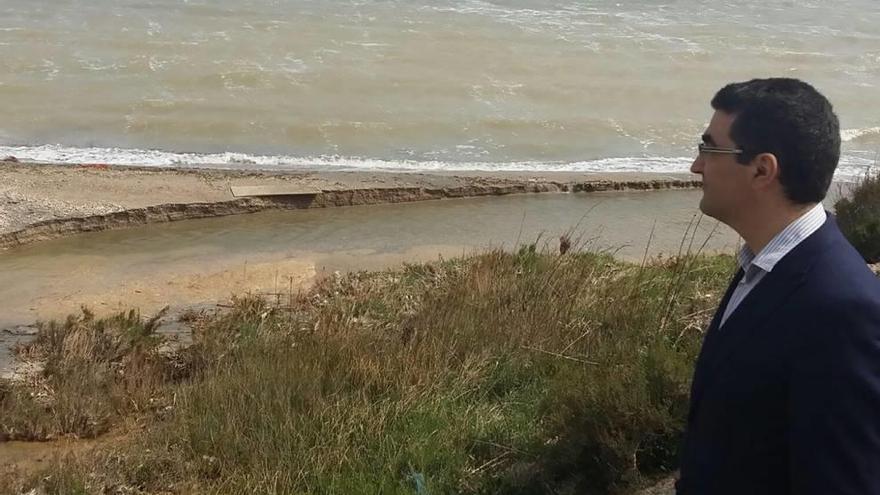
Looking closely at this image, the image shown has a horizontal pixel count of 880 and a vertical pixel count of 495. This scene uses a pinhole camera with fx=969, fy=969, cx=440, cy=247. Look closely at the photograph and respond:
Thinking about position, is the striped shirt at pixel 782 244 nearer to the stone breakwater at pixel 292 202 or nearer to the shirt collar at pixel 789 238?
the shirt collar at pixel 789 238

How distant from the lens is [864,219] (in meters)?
9.13

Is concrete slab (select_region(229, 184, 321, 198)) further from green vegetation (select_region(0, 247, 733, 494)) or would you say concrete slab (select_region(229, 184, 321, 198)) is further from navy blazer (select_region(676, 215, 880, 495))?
navy blazer (select_region(676, 215, 880, 495))

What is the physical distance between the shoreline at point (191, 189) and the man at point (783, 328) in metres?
10.3

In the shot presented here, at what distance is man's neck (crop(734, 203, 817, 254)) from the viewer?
93.0 inches

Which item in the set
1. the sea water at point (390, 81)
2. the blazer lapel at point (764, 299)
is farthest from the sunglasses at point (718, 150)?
the sea water at point (390, 81)

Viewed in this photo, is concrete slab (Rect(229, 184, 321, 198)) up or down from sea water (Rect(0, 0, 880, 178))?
down

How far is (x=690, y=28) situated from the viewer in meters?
29.2

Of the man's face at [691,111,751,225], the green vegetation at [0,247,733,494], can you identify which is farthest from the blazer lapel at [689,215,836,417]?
the green vegetation at [0,247,733,494]

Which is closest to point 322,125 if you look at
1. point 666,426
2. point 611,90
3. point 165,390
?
point 611,90

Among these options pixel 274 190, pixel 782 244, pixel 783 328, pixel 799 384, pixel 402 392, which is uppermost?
pixel 782 244

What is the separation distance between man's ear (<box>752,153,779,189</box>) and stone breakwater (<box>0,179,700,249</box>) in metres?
10.4

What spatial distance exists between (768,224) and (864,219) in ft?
24.5

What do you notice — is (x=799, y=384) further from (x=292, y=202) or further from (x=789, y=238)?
(x=292, y=202)

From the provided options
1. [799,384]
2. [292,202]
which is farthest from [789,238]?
[292,202]
